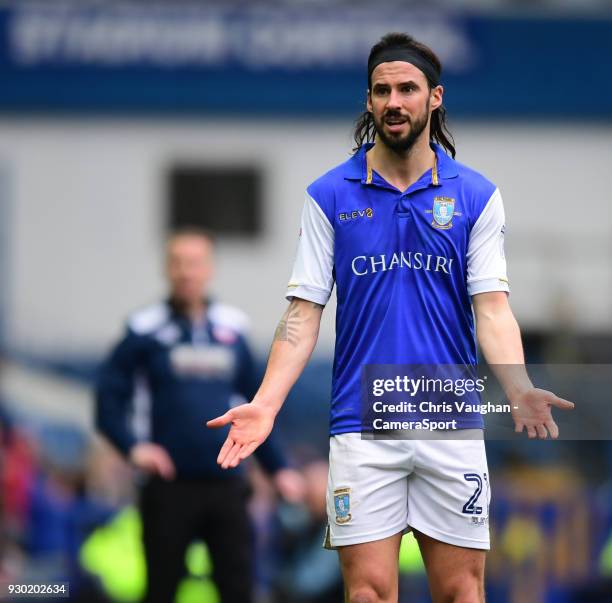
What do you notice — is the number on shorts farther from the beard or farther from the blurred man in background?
the blurred man in background

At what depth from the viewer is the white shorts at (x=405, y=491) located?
205 inches

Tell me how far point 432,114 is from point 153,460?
3060mm

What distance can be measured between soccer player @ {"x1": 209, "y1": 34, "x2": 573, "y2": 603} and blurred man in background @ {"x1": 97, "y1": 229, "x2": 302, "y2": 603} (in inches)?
108

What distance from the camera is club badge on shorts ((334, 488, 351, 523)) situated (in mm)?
5219

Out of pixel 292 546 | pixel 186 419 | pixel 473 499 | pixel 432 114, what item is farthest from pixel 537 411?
pixel 292 546

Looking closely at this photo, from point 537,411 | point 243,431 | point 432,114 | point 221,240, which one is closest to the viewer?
point 243,431

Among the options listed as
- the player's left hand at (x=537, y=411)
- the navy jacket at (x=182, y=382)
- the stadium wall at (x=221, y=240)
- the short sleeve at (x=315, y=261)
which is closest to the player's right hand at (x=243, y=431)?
the short sleeve at (x=315, y=261)

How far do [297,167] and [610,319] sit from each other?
5108mm

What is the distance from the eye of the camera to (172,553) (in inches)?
311

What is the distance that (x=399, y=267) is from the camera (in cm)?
529

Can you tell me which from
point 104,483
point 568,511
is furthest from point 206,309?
point 104,483

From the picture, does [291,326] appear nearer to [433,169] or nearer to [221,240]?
[433,169]

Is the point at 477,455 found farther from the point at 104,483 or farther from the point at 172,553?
the point at 104,483

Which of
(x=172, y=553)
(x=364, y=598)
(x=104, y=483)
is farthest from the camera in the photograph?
(x=104, y=483)
